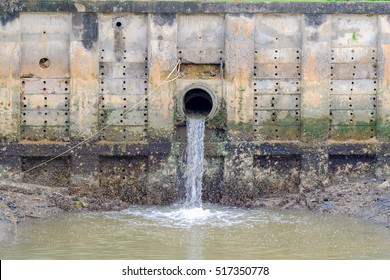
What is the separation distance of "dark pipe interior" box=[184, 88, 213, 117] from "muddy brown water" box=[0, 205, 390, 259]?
2.48 m

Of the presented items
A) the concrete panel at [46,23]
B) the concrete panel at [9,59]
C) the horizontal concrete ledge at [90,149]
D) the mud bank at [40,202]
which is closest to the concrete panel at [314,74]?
the horizontal concrete ledge at [90,149]

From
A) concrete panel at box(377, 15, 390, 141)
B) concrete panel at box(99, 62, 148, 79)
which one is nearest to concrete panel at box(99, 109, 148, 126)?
concrete panel at box(99, 62, 148, 79)

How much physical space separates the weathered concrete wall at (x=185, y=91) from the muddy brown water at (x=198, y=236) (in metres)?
1.32

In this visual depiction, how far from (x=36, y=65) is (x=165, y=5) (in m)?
2.80

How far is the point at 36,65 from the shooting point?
1992cm

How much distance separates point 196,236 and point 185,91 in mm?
4245

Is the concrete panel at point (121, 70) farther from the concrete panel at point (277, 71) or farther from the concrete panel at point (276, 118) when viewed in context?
the concrete panel at point (276, 118)

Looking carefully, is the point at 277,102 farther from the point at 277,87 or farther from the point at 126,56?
the point at 126,56

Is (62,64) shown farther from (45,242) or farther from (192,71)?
(45,242)

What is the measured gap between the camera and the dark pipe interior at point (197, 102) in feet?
66.6

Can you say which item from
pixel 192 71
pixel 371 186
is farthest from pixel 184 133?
pixel 371 186

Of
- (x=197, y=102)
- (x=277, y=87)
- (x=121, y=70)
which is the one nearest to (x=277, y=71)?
(x=277, y=87)

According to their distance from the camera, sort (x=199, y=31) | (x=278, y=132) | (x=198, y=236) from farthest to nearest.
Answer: (x=278, y=132) < (x=199, y=31) < (x=198, y=236)

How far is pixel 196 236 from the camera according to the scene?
54.5ft
